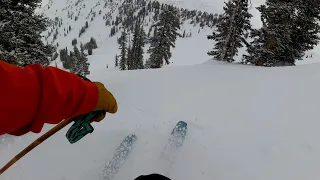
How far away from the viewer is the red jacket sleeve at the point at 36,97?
→ 1648 mm

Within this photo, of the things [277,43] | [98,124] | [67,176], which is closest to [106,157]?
[67,176]

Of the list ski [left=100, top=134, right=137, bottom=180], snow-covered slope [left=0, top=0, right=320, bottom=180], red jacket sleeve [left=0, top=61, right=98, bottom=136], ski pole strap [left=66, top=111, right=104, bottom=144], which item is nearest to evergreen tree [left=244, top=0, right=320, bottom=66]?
snow-covered slope [left=0, top=0, right=320, bottom=180]

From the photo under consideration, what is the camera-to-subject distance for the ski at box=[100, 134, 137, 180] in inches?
221

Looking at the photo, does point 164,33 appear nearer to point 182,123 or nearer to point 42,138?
point 182,123

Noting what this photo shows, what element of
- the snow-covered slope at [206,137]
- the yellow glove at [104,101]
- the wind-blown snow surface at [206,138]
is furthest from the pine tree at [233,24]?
the yellow glove at [104,101]

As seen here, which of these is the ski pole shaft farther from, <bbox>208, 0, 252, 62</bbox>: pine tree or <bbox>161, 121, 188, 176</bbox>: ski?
<bbox>208, 0, 252, 62</bbox>: pine tree

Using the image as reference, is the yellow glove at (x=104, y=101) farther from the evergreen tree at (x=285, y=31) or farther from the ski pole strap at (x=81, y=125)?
the evergreen tree at (x=285, y=31)

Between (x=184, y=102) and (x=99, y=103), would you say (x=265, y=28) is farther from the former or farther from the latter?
(x=99, y=103)

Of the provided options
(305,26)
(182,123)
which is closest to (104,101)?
(182,123)

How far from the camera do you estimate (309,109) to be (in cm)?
761

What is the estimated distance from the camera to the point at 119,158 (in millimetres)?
5930

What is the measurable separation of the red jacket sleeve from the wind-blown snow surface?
155 inches

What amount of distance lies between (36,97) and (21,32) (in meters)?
15.4

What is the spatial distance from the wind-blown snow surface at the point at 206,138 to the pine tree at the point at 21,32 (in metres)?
7.33
